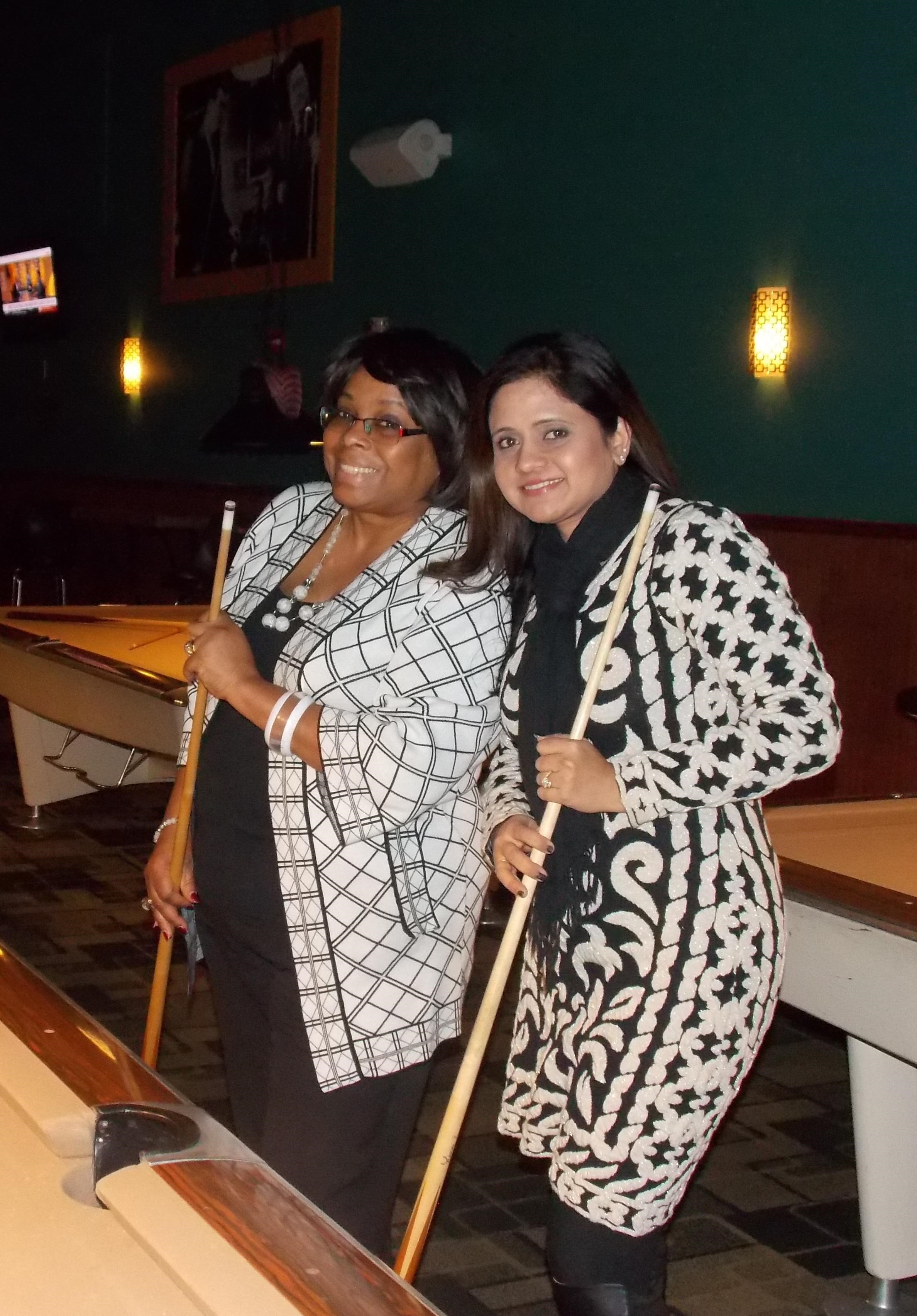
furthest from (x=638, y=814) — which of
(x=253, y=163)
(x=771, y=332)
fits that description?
(x=253, y=163)

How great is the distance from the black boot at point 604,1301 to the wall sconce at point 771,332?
12.7 ft

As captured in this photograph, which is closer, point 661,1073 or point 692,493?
point 661,1073

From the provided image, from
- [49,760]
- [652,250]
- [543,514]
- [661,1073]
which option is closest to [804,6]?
[652,250]

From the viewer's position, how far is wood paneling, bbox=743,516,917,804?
4617 millimetres

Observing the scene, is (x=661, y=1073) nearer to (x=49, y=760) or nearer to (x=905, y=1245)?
(x=905, y=1245)

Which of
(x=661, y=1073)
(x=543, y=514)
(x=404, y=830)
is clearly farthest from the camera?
(x=404, y=830)

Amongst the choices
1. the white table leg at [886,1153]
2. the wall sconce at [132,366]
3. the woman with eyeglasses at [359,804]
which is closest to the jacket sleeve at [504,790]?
the woman with eyeglasses at [359,804]

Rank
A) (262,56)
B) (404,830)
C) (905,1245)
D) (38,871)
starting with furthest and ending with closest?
(262,56) → (38,871) → (905,1245) → (404,830)

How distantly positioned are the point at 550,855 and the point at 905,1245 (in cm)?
114

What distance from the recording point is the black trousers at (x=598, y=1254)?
1.63 meters

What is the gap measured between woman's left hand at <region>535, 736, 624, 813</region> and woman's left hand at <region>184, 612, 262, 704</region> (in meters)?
0.44

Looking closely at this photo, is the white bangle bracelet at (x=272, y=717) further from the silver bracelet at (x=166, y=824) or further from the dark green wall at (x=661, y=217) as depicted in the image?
the dark green wall at (x=661, y=217)

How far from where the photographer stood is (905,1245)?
2.39 metres

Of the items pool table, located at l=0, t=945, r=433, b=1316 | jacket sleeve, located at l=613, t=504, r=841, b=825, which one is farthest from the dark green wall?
pool table, located at l=0, t=945, r=433, b=1316
